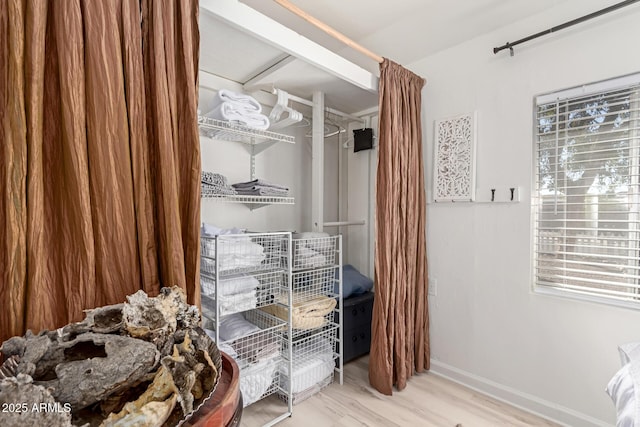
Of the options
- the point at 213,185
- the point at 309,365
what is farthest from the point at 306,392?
the point at 213,185

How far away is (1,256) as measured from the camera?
0.83m

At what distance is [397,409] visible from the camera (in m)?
1.82

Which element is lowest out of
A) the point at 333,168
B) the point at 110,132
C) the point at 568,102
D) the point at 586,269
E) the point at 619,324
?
the point at 619,324

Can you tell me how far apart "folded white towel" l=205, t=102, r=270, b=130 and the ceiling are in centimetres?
38

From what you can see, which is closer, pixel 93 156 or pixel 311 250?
pixel 93 156

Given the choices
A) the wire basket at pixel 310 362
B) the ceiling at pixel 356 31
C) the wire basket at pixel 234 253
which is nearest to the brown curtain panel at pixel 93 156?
the wire basket at pixel 234 253

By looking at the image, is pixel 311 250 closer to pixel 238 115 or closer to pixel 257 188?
pixel 257 188

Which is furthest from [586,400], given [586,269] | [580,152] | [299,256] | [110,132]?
[110,132]

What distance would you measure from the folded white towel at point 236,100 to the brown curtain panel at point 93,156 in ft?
1.41

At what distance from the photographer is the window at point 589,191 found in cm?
156

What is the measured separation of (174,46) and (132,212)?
0.68m

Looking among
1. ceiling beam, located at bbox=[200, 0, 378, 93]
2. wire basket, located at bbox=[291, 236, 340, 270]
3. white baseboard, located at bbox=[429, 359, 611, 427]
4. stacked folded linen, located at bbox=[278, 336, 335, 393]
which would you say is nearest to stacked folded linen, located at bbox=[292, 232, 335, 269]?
wire basket, located at bbox=[291, 236, 340, 270]

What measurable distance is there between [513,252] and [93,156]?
7.29ft

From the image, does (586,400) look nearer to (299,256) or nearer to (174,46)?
(299,256)
